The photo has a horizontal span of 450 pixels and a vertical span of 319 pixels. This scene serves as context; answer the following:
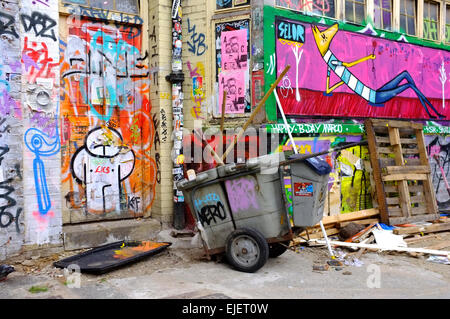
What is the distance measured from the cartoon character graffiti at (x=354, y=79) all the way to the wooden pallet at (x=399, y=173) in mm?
821

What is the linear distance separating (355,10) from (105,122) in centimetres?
580

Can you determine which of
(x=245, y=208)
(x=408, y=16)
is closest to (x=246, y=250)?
(x=245, y=208)

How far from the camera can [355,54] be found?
8.88 m

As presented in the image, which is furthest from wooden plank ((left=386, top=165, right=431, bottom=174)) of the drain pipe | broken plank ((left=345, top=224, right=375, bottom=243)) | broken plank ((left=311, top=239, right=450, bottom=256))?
the drain pipe

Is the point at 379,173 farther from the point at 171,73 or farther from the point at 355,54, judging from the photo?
the point at 171,73

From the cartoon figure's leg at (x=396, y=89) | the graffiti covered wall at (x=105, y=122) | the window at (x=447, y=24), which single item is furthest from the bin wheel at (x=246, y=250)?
the window at (x=447, y=24)

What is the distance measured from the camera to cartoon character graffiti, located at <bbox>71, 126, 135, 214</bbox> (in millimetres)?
7301

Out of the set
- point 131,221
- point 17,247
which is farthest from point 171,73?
point 17,247

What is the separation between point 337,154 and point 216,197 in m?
3.68

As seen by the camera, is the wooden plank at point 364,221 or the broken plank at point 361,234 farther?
the wooden plank at point 364,221

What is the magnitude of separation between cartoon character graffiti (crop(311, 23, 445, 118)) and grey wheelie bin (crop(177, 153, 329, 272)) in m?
3.45

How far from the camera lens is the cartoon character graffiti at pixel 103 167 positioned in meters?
7.30

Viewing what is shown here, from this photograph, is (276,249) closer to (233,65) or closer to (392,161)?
(233,65)

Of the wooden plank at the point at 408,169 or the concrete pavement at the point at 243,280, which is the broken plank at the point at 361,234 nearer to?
the concrete pavement at the point at 243,280
